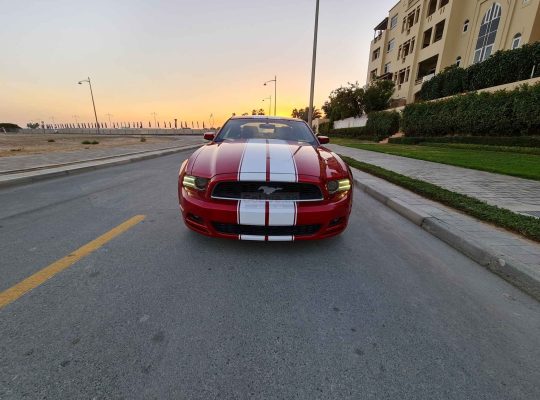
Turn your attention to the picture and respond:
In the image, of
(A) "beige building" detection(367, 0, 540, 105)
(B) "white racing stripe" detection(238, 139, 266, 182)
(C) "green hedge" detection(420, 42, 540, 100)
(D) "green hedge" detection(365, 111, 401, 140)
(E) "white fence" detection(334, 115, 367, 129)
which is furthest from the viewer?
(E) "white fence" detection(334, 115, 367, 129)

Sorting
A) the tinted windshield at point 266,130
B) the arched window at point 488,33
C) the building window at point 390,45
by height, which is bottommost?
the tinted windshield at point 266,130

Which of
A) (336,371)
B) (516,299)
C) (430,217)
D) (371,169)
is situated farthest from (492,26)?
(336,371)

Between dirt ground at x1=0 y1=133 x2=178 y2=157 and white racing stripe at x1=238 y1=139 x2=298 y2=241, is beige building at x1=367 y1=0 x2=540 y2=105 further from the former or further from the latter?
dirt ground at x1=0 y1=133 x2=178 y2=157

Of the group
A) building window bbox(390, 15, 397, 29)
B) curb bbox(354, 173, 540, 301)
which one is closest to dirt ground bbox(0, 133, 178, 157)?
curb bbox(354, 173, 540, 301)

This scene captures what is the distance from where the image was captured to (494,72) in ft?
53.7

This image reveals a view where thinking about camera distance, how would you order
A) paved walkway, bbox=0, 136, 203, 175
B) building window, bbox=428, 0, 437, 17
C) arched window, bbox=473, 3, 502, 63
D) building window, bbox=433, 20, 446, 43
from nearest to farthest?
paved walkway, bbox=0, 136, 203, 175 → arched window, bbox=473, 3, 502, 63 → building window, bbox=433, 20, 446, 43 → building window, bbox=428, 0, 437, 17

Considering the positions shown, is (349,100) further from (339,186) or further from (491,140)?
(339,186)

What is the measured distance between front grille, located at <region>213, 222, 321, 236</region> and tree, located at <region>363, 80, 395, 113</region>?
3266 centimetres

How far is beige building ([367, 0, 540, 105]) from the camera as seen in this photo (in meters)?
19.5

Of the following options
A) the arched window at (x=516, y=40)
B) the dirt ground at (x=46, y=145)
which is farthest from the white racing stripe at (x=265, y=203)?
the arched window at (x=516, y=40)

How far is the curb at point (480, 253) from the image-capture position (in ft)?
7.80

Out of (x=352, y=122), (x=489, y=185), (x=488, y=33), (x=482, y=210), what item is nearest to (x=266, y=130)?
(x=482, y=210)

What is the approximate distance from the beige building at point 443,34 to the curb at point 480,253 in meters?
23.9

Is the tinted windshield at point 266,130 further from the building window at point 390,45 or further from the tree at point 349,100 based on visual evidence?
Result: the building window at point 390,45
